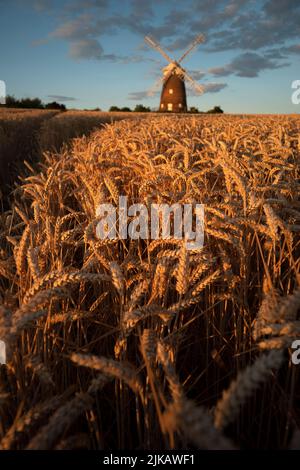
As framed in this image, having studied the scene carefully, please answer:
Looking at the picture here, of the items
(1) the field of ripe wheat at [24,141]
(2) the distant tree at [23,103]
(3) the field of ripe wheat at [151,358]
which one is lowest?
(3) the field of ripe wheat at [151,358]

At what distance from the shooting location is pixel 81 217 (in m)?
2.60

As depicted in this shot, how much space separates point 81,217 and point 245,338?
1670 mm

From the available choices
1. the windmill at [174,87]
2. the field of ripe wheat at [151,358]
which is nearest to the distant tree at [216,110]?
the windmill at [174,87]

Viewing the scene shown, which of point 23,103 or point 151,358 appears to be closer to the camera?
point 151,358

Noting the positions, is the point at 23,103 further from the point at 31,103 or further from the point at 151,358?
the point at 151,358

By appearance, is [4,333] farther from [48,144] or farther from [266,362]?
[48,144]

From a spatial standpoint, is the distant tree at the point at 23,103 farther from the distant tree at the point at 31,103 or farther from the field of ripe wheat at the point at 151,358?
the field of ripe wheat at the point at 151,358

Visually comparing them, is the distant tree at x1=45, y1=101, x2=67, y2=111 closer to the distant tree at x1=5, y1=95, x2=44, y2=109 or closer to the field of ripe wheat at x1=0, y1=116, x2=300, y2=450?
the distant tree at x1=5, y1=95, x2=44, y2=109

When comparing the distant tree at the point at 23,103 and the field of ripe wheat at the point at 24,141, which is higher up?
the distant tree at the point at 23,103

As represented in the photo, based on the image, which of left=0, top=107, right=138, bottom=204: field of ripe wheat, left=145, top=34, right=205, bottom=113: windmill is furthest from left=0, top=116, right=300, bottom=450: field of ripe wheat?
left=145, top=34, right=205, bottom=113: windmill

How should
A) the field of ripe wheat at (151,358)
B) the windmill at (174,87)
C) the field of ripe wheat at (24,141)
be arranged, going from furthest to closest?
the windmill at (174,87), the field of ripe wheat at (24,141), the field of ripe wheat at (151,358)

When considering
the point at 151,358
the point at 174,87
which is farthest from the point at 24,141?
the point at 174,87

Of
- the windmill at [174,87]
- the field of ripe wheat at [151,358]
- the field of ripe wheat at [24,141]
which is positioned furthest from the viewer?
the windmill at [174,87]
